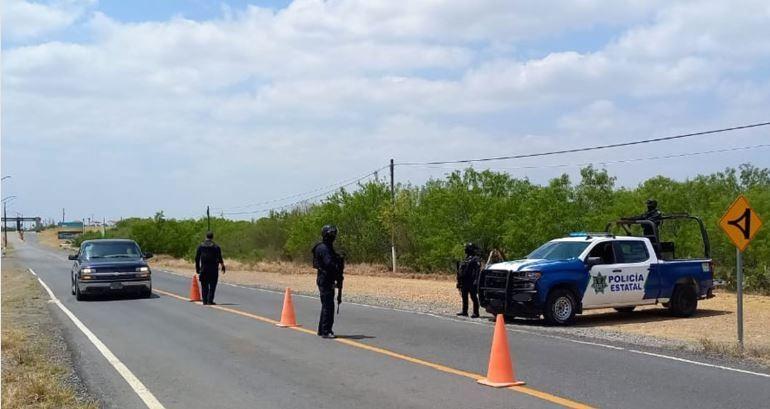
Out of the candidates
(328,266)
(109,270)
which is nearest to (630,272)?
(328,266)

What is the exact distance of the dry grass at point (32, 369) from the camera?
805 centimetres

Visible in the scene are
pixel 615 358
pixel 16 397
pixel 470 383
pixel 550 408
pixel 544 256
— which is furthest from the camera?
pixel 544 256

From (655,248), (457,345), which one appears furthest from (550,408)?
(655,248)

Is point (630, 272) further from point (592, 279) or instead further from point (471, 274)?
point (471, 274)

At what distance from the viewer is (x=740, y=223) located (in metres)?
12.6

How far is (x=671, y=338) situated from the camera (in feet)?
45.0

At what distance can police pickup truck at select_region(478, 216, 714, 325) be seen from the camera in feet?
50.2

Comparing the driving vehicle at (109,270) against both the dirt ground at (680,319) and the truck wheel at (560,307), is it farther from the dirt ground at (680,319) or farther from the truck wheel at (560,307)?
the truck wheel at (560,307)

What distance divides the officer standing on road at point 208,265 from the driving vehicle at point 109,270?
309 centimetres

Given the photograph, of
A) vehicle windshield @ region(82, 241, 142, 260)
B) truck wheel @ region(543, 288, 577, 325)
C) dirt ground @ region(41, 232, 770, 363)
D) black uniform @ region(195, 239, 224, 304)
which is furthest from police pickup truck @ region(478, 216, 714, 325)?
vehicle windshield @ region(82, 241, 142, 260)

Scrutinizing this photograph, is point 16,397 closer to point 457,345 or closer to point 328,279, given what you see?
point 328,279

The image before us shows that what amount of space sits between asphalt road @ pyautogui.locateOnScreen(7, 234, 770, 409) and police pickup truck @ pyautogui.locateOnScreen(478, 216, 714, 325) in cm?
108

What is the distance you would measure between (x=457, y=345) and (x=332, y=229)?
8.82ft

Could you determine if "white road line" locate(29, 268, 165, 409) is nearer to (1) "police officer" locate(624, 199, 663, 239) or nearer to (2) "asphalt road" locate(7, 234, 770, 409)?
(2) "asphalt road" locate(7, 234, 770, 409)
